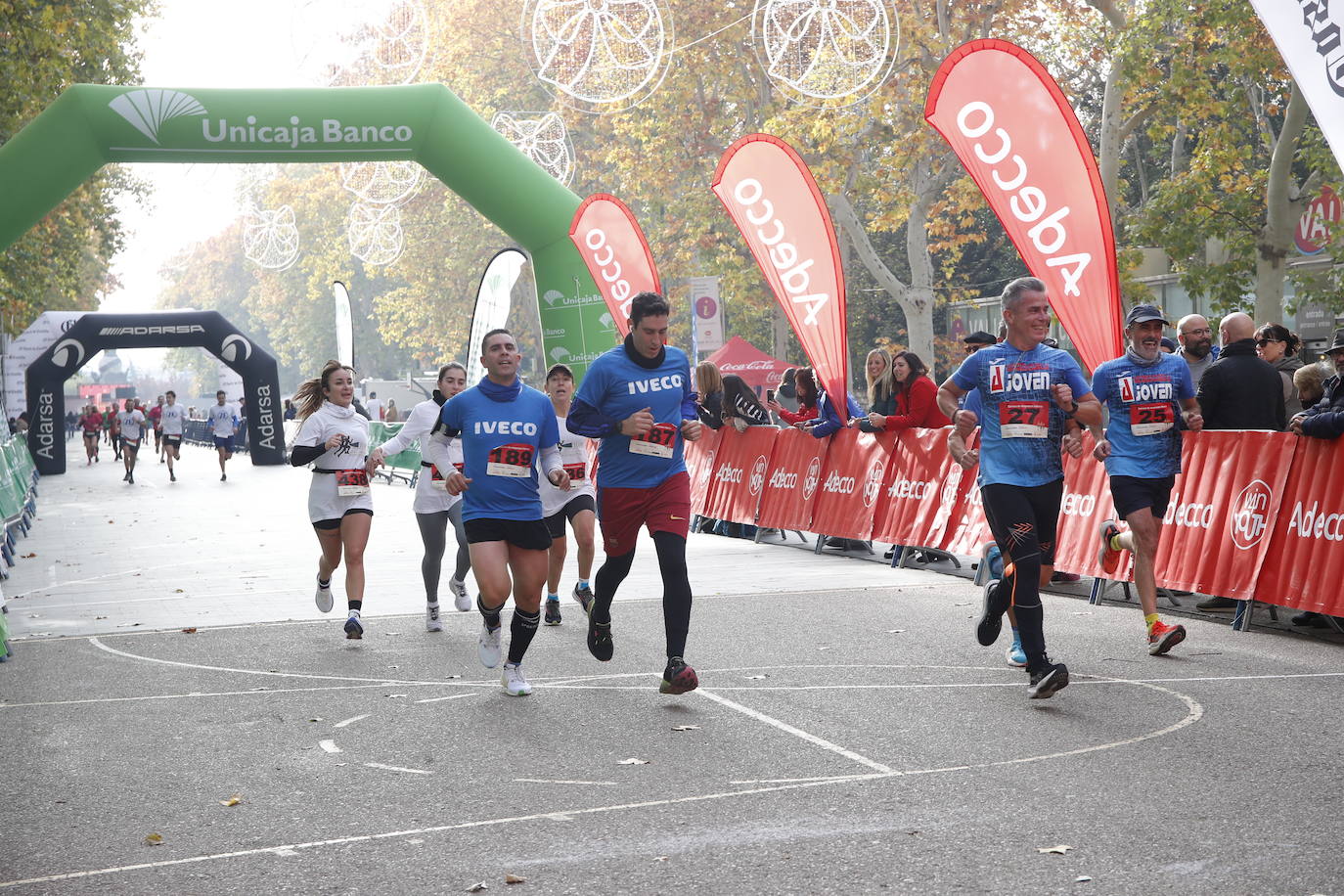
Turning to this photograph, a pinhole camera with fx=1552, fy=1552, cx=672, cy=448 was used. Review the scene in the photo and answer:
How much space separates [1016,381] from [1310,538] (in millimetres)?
2778

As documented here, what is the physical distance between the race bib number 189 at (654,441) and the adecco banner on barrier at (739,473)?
8.99 meters

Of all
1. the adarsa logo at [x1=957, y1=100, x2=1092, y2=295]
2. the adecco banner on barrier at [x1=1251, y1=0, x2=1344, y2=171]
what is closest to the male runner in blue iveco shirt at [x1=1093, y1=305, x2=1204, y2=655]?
the adecco banner on barrier at [x1=1251, y1=0, x2=1344, y2=171]

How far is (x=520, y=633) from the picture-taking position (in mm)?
7984

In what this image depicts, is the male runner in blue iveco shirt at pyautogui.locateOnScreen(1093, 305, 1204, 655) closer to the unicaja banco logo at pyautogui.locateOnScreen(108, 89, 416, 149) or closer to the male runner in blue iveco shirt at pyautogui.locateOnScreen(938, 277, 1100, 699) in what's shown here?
the male runner in blue iveco shirt at pyautogui.locateOnScreen(938, 277, 1100, 699)

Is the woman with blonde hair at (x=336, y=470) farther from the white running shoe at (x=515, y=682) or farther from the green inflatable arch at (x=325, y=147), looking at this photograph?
the green inflatable arch at (x=325, y=147)

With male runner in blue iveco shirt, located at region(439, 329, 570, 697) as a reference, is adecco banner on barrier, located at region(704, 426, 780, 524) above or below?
below

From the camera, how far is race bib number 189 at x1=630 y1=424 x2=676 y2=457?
25.5 feet

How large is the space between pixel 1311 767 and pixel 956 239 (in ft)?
92.2

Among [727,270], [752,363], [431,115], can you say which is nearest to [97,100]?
[431,115]

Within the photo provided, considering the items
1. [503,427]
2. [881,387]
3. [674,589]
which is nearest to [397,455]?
[881,387]

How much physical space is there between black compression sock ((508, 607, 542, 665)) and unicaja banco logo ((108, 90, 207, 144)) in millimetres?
15003

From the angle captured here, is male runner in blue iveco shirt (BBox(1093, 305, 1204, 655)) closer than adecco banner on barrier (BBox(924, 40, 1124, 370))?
Yes

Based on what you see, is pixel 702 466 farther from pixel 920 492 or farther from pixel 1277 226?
pixel 1277 226

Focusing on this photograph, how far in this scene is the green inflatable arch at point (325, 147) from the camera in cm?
2033
